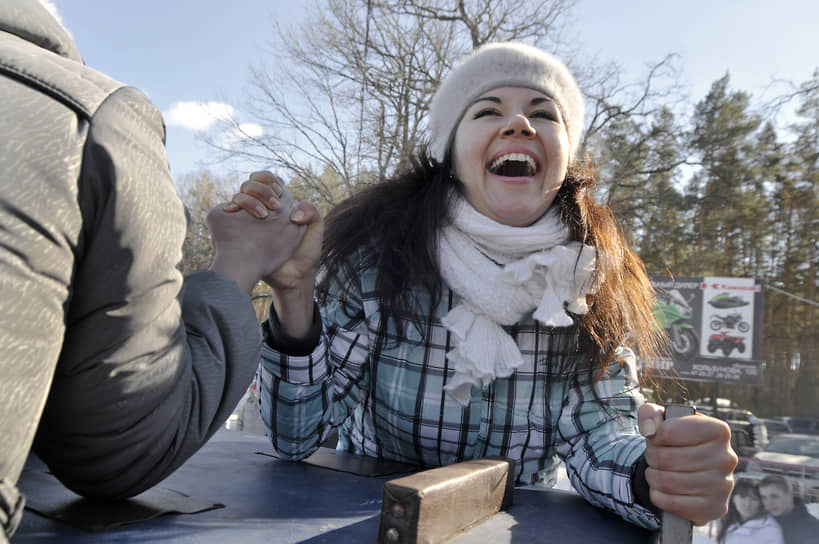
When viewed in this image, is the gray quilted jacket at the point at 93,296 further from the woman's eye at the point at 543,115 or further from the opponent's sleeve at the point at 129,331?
the woman's eye at the point at 543,115

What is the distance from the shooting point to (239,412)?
688 centimetres

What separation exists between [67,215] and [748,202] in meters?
19.0

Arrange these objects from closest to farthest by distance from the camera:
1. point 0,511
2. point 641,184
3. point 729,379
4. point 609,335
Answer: point 0,511, point 609,335, point 729,379, point 641,184

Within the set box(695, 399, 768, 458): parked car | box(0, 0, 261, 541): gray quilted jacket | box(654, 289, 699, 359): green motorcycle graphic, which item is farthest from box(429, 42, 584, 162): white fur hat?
box(654, 289, 699, 359): green motorcycle graphic

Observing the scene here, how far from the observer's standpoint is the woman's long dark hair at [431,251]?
1.49 metres

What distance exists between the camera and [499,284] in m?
1.46

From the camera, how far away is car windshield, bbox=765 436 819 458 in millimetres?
9250

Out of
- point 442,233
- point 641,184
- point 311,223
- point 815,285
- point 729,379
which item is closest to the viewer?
Answer: point 311,223

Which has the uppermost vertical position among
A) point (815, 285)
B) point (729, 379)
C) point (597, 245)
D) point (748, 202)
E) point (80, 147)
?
point (748, 202)

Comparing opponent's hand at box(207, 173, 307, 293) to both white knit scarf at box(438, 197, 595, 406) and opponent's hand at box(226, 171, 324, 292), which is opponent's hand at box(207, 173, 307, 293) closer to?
opponent's hand at box(226, 171, 324, 292)

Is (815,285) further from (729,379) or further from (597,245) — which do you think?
(597,245)

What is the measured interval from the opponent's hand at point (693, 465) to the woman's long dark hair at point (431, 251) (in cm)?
47

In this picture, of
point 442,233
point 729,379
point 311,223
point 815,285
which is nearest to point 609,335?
point 442,233

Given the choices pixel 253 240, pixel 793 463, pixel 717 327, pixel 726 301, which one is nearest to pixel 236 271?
pixel 253 240
